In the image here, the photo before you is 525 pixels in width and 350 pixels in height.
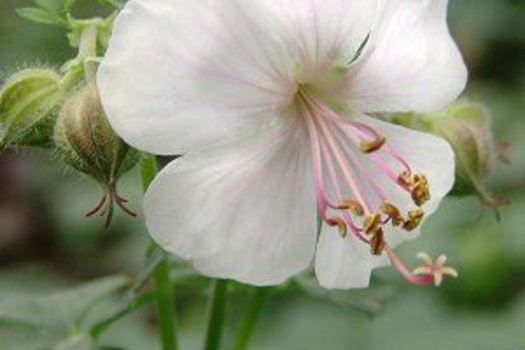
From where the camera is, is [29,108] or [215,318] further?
[215,318]

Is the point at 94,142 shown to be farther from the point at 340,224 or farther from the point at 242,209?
the point at 340,224

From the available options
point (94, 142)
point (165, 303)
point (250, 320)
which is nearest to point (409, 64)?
point (94, 142)

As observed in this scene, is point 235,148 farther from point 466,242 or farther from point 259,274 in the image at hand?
point 466,242

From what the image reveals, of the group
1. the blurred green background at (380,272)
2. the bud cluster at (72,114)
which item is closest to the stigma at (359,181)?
the bud cluster at (72,114)

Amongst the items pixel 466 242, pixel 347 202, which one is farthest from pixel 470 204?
pixel 347 202

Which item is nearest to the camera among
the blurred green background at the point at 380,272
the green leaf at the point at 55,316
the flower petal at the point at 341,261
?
the flower petal at the point at 341,261

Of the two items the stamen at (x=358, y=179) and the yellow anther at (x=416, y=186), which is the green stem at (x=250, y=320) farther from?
the yellow anther at (x=416, y=186)
